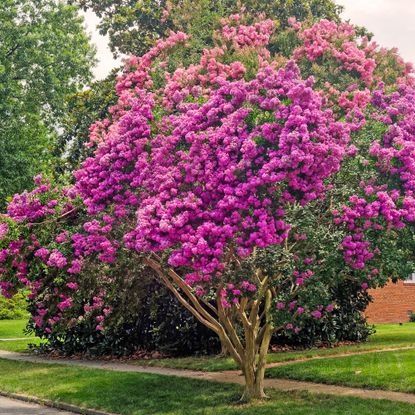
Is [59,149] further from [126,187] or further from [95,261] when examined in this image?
[126,187]

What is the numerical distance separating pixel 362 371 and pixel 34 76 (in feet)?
78.5

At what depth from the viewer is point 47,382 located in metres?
16.6

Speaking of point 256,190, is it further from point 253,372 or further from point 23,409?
point 23,409

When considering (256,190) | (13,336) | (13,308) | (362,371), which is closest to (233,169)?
(256,190)

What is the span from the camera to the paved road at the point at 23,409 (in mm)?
13512

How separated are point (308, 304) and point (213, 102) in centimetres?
343

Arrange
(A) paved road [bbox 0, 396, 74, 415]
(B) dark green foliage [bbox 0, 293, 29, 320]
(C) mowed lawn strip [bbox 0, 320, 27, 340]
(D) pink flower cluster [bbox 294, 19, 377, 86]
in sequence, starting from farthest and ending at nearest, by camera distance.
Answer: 1. (B) dark green foliage [bbox 0, 293, 29, 320]
2. (C) mowed lawn strip [bbox 0, 320, 27, 340]
3. (D) pink flower cluster [bbox 294, 19, 377, 86]
4. (A) paved road [bbox 0, 396, 74, 415]

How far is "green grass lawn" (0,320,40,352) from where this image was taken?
25681 millimetres

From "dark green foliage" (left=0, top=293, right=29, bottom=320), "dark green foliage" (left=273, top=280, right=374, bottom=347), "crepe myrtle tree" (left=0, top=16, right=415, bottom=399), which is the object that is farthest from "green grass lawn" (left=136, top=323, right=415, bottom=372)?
"dark green foliage" (left=0, top=293, right=29, bottom=320)

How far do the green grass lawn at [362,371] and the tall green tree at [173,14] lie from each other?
9454 millimetres

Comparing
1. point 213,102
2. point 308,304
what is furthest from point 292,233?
point 213,102

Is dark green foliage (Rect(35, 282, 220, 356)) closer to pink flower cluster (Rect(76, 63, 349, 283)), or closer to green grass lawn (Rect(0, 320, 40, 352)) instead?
green grass lawn (Rect(0, 320, 40, 352))

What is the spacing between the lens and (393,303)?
36281 millimetres

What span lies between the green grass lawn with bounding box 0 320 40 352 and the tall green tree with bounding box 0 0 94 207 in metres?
5.32
